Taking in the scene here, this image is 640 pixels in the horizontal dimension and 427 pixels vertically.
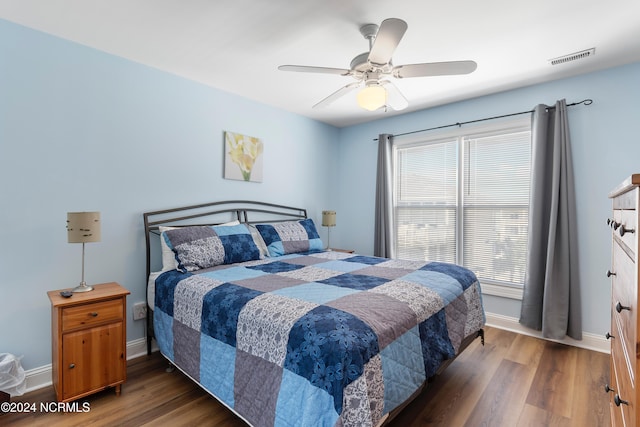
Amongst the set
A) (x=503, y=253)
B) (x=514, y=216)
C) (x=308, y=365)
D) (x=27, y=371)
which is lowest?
(x=27, y=371)

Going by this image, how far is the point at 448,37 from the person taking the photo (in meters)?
2.24

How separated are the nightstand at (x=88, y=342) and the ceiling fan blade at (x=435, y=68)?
2.39m

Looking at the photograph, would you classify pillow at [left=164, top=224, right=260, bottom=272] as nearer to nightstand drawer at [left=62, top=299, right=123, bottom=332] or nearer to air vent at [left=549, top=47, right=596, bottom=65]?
nightstand drawer at [left=62, top=299, right=123, bottom=332]

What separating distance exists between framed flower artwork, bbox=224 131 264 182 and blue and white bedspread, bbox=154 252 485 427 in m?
1.28

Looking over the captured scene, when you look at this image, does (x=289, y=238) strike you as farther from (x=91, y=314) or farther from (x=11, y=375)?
(x=11, y=375)

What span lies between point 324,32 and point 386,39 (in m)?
0.64

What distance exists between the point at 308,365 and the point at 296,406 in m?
0.19

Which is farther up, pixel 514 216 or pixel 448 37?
pixel 448 37

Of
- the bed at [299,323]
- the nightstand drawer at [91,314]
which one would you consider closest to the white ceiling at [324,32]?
the bed at [299,323]

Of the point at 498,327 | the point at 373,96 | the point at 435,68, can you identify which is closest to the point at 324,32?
the point at 373,96

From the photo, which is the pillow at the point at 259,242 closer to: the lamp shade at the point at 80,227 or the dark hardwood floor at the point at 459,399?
the dark hardwood floor at the point at 459,399

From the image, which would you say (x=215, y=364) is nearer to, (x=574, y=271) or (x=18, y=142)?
(x=18, y=142)

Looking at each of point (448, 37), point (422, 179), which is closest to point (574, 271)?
point (422, 179)

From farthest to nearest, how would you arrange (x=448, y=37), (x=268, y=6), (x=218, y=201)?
1. (x=218, y=201)
2. (x=448, y=37)
3. (x=268, y=6)
